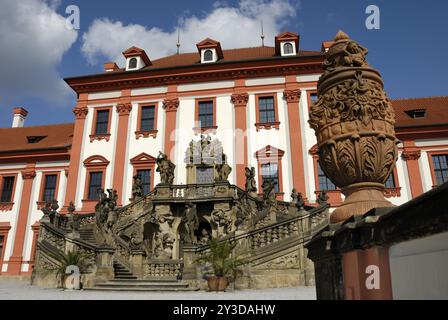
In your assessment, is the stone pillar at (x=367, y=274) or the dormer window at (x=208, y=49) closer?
the stone pillar at (x=367, y=274)

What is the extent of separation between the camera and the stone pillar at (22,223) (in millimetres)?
23531

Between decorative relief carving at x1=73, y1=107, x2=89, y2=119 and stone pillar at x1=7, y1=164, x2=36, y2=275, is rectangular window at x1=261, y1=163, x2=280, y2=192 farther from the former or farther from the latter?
stone pillar at x1=7, y1=164, x2=36, y2=275

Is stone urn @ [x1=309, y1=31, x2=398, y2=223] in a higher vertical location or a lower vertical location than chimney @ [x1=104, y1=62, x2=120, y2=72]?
lower

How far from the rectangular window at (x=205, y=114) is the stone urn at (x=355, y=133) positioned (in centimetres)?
1972

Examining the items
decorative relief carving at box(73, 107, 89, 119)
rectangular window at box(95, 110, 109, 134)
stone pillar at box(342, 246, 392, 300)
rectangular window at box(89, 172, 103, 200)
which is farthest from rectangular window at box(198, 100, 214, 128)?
stone pillar at box(342, 246, 392, 300)

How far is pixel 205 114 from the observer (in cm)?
2453

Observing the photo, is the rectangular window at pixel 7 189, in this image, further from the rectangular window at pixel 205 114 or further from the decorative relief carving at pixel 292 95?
the decorative relief carving at pixel 292 95

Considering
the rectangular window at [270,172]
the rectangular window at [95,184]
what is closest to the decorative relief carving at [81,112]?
the rectangular window at [95,184]

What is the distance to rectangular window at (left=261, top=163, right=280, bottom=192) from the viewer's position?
22.3 m

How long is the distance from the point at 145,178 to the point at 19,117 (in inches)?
749

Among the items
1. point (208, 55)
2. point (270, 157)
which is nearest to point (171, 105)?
point (208, 55)

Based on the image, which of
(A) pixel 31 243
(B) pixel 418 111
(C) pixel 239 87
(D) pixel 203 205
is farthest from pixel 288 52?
(A) pixel 31 243

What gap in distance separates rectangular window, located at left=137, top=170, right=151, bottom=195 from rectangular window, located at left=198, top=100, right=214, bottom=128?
4719mm
